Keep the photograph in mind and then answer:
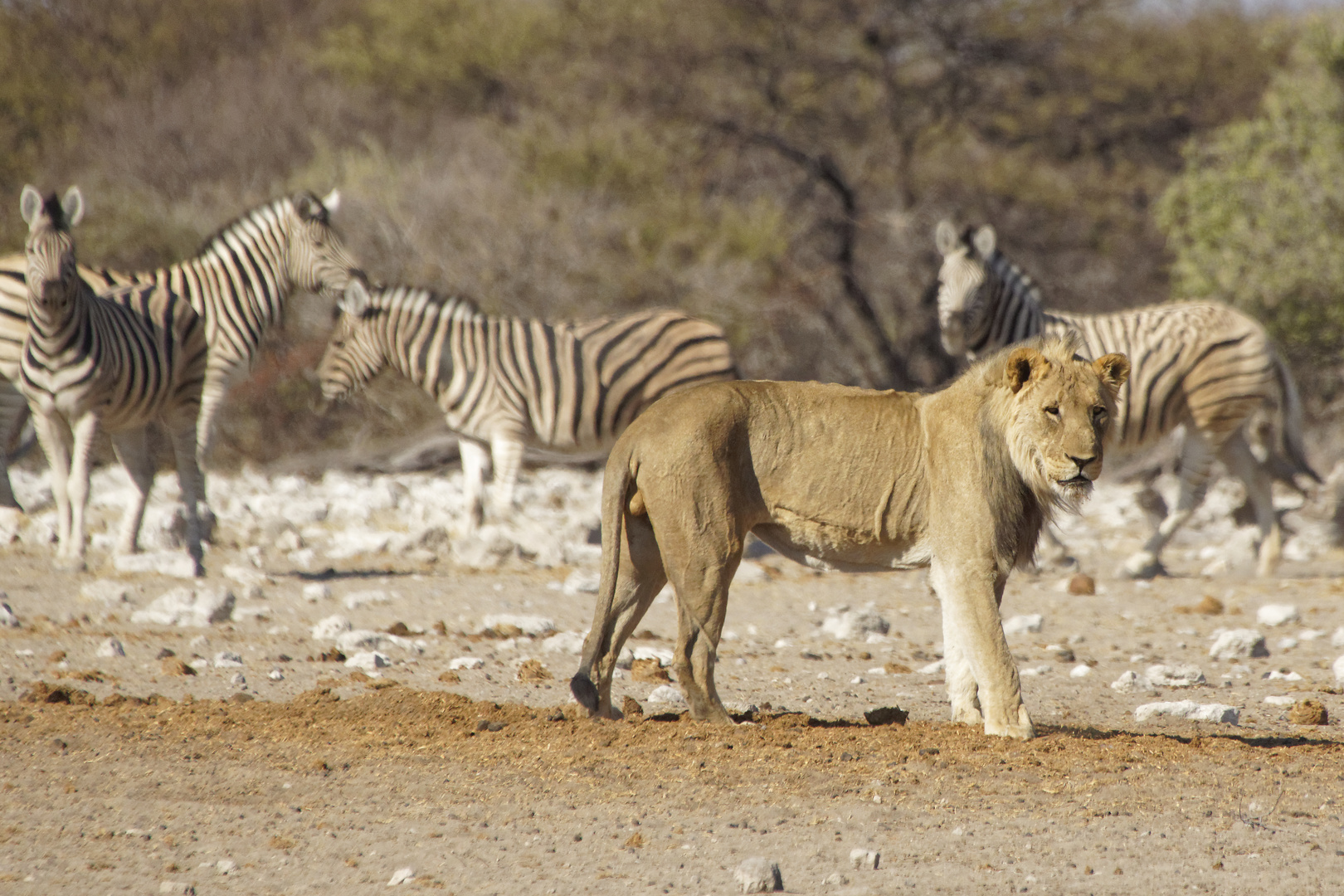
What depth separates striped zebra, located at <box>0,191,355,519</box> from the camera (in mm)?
12180

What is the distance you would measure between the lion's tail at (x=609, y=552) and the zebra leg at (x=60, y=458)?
220 inches

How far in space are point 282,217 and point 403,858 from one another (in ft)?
31.6

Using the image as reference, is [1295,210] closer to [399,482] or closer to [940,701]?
[399,482]

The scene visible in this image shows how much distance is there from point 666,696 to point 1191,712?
216 centimetres

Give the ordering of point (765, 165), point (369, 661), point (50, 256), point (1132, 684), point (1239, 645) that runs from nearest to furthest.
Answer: point (1132, 684) < point (369, 661) < point (1239, 645) < point (50, 256) < point (765, 165)

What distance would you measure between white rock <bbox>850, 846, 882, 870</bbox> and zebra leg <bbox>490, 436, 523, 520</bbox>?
24.1ft

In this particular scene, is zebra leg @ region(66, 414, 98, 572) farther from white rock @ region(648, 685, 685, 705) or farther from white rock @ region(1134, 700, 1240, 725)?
white rock @ region(1134, 700, 1240, 725)

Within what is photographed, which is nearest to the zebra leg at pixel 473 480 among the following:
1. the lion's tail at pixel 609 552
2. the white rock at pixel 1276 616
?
the white rock at pixel 1276 616

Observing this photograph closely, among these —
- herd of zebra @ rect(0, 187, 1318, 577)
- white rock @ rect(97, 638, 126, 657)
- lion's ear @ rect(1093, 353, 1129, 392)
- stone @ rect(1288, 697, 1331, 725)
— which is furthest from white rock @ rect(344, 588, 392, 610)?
stone @ rect(1288, 697, 1331, 725)

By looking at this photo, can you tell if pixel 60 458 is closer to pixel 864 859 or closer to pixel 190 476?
pixel 190 476

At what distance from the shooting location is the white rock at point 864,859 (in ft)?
13.0

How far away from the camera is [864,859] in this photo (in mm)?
3971

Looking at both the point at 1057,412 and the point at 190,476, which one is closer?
the point at 1057,412

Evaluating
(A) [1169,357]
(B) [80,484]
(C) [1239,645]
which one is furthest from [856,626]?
(B) [80,484]
